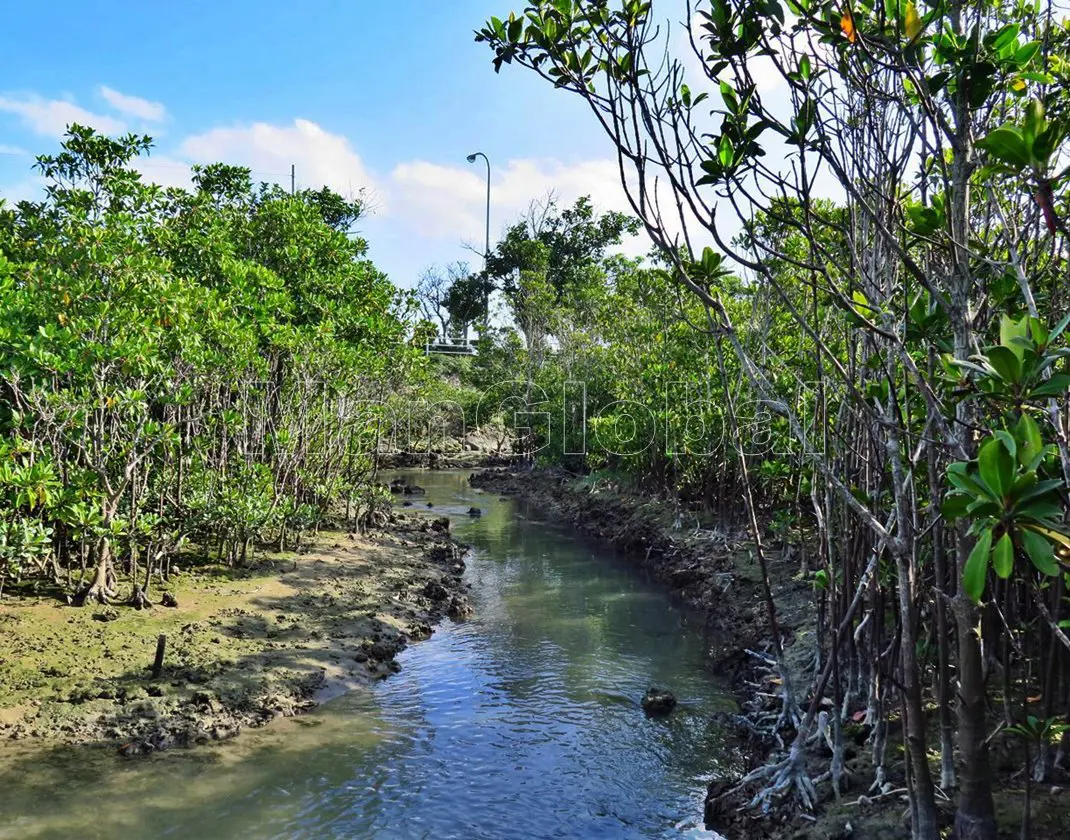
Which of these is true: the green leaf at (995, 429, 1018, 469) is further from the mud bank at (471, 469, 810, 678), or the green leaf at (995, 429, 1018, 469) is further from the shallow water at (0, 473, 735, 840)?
the mud bank at (471, 469, 810, 678)

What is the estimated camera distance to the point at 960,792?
3520mm

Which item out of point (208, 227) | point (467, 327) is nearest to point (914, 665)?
point (208, 227)

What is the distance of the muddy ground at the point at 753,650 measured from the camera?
4.43 meters

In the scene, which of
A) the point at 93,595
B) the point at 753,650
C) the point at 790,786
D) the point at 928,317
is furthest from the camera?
the point at 753,650

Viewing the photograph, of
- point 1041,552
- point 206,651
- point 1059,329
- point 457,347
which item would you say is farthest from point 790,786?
point 457,347

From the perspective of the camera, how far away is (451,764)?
21.3 feet

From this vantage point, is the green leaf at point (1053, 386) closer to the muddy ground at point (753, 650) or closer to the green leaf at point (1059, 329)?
the green leaf at point (1059, 329)

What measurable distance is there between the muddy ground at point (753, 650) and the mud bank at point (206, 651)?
3771 mm

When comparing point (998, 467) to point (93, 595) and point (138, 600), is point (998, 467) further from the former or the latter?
point (93, 595)

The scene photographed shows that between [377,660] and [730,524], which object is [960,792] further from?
[730,524]

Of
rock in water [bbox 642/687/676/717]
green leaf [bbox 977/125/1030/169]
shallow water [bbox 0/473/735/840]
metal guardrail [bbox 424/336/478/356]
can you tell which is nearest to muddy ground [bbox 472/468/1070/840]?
shallow water [bbox 0/473/735/840]

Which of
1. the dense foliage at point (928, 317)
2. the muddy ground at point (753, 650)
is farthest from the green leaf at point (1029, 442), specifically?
the muddy ground at point (753, 650)

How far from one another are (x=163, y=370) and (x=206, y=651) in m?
2.94

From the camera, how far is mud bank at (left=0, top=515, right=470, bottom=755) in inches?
253
